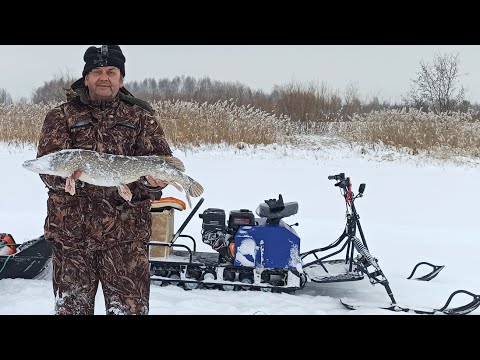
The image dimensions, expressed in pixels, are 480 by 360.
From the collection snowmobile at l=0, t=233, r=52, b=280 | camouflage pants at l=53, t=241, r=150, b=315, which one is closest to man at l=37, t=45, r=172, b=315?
camouflage pants at l=53, t=241, r=150, b=315

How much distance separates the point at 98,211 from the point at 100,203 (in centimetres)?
4

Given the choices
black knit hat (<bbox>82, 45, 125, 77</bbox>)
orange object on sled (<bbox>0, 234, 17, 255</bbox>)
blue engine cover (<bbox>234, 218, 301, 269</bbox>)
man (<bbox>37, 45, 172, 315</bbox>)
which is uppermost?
black knit hat (<bbox>82, 45, 125, 77</bbox>)

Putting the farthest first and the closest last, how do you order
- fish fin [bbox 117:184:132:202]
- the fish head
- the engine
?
the engine, fish fin [bbox 117:184:132:202], the fish head

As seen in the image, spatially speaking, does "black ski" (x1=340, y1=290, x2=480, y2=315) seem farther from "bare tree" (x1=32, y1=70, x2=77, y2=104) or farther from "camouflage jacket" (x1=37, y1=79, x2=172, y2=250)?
"bare tree" (x1=32, y1=70, x2=77, y2=104)

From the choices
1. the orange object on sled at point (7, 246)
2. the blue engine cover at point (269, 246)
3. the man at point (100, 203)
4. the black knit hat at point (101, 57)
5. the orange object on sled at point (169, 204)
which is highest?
the black knit hat at point (101, 57)

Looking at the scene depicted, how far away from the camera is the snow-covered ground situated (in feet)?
12.2

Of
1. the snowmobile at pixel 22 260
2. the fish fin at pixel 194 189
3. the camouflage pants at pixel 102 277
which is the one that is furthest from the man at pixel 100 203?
the snowmobile at pixel 22 260

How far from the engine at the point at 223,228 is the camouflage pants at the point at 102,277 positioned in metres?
1.54

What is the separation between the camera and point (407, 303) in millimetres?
3756

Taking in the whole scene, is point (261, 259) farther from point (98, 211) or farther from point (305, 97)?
point (305, 97)

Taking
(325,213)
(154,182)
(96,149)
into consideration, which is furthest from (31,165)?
(325,213)

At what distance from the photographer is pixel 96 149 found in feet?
7.81

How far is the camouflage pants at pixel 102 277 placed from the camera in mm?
2379

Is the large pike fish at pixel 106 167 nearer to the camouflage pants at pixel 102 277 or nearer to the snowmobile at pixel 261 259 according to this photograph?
the camouflage pants at pixel 102 277
